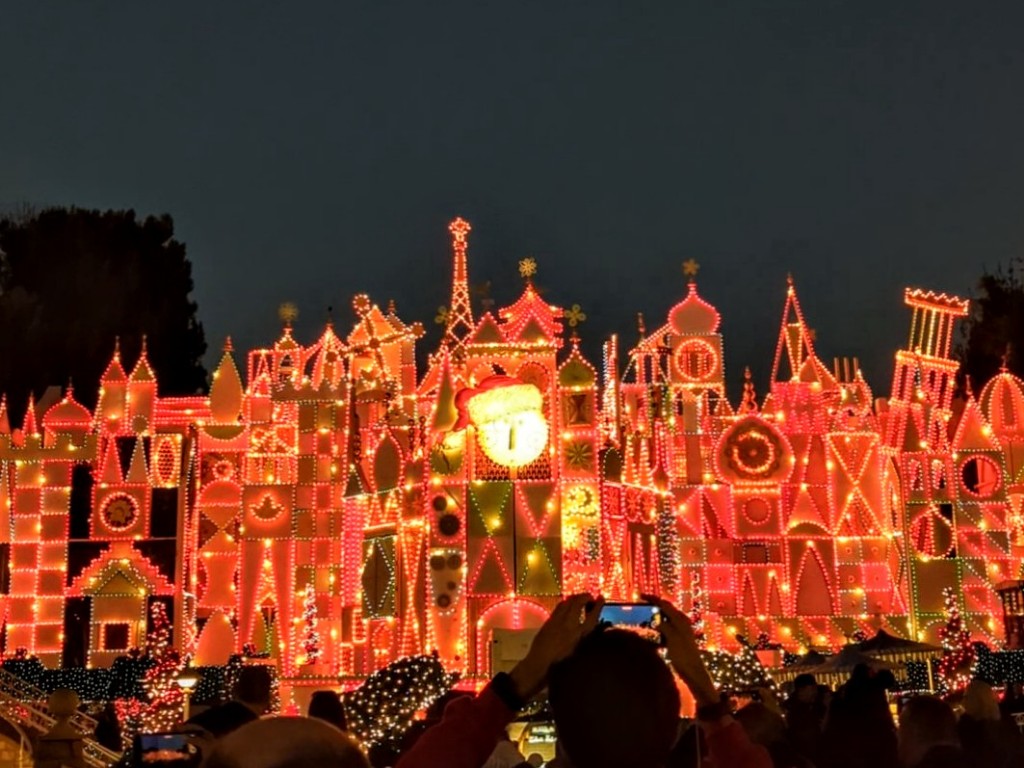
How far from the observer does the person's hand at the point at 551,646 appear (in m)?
2.80

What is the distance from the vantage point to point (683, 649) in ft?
11.0

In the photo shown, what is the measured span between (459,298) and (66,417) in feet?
44.5

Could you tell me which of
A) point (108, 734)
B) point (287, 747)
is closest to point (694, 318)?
point (108, 734)

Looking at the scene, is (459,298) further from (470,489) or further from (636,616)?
(636,616)

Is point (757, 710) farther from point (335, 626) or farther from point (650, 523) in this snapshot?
point (335, 626)

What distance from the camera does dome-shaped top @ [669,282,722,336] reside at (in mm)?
36250

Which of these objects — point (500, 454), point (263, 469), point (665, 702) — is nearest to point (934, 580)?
point (500, 454)

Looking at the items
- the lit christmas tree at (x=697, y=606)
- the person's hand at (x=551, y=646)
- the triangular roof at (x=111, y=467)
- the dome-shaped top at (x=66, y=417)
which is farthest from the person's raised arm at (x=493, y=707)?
the dome-shaped top at (x=66, y=417)

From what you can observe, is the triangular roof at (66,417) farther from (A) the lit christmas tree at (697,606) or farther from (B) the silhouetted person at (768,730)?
(B) the silhouetted person at (768,730)

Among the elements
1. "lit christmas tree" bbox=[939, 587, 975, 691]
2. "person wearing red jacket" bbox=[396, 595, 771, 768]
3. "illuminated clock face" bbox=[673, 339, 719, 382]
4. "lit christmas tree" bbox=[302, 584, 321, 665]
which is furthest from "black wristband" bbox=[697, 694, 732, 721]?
"illuminated clock face" bbox=[673, 339, 719, 382]

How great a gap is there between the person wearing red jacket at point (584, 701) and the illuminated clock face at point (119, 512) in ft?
118

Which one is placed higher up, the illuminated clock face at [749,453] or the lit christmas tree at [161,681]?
the illuminated clock face at [749,453]

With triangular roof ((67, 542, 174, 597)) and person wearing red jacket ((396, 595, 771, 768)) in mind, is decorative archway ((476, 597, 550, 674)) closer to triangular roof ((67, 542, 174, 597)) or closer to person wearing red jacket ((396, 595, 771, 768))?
triangular roof ((67, 542, 174, 597))

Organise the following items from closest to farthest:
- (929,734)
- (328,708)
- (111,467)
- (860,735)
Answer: (929,734) → (860,735) → (328,708) → (111,467)
